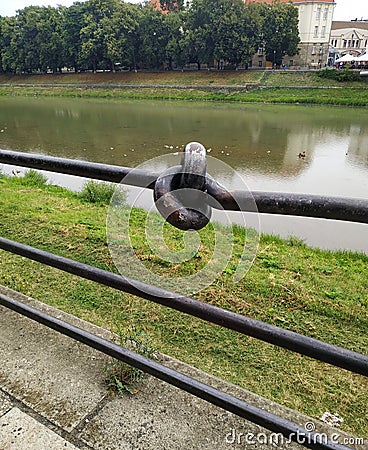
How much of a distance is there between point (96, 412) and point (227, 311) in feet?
1.77

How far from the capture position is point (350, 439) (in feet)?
3.71

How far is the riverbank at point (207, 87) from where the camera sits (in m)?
25.7

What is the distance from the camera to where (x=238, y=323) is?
36.8 inches

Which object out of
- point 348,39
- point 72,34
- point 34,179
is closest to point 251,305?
point 34,179

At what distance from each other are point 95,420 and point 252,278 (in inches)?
87.0

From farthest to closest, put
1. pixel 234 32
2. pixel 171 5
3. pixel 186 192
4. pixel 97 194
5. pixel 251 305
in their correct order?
pixel 171 5 → pixel 234 32 → pixel 97 194 → pixel 251 305 → pixel 186 192

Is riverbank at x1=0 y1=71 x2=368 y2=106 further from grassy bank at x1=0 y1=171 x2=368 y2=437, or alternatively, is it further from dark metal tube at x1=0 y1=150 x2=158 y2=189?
dark metal tube at x1=0 y1=150 x2=158 y2=189

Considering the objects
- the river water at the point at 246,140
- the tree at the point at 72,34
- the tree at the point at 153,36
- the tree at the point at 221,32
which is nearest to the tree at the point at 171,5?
the tree at the point at 72,34

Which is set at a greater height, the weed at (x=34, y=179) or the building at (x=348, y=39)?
the building at (x=348, y=39)

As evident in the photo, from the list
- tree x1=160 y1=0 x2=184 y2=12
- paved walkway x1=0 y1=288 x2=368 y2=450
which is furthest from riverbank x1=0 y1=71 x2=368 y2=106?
paved walkway x1=0 y1=288 x2=368 y2=450

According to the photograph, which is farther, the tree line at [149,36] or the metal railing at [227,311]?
the tree line at [149,36]

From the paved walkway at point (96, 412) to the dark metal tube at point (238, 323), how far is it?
359 mm

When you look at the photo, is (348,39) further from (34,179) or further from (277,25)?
(34,179)

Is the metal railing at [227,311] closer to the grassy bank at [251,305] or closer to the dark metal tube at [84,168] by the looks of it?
the dark metal tube at [84,168]
